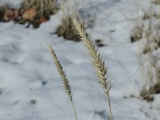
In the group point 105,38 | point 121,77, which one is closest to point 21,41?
point 105,38

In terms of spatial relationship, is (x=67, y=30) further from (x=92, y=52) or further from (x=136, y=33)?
(x=92, y=52)

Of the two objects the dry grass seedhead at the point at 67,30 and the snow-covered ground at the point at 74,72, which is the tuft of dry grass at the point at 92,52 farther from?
the dry grass seedhead at the point at 67,30

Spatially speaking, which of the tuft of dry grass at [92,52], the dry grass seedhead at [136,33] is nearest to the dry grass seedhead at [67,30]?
the dry grass seedhead at [136,33]

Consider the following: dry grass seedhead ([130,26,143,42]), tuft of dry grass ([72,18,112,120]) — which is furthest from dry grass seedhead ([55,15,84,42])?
tuft of dry grass ([72,18,112,120])

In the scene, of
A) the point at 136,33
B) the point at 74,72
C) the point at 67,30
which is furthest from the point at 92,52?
the point at 67,30

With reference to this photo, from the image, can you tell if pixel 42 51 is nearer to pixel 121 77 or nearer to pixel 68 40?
pixel 68 40
